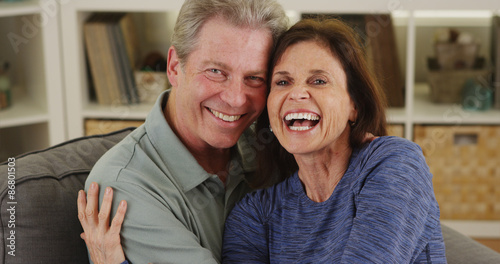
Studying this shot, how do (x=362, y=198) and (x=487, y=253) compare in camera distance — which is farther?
(x=487, y=253)

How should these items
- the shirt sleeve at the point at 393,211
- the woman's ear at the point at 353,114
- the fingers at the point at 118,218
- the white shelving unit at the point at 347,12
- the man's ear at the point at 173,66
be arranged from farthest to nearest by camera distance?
the white shelving unit at the point at 347,12, the man's ear at the point at 173,66, the woman's ear at the point at 353,114, the fingers at the point at 118,218, the shirt sleeve at the point at 393,211

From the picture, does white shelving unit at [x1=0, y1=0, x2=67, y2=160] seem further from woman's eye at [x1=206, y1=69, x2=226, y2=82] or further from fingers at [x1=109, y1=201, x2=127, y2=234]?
fingers at [x1=109, y1=201, x2=127, y2=234]

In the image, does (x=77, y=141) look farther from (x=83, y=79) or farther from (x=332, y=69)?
(x=83, y=79)

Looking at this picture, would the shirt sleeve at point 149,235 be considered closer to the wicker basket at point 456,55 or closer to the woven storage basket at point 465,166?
the woven storage basket at point 465,166

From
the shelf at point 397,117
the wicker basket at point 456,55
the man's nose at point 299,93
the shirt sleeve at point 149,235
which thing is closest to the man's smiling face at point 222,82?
the man's nose at point 299,93

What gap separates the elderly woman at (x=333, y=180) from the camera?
1150 mm

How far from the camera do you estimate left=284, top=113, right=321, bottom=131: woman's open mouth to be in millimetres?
1301

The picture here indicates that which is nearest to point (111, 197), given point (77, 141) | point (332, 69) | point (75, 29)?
point (77, 141)

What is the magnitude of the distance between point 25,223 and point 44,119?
144 centimetres

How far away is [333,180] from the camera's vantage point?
1.35 metres

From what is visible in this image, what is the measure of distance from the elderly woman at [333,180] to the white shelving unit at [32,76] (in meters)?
1.48

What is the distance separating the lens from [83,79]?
271cm

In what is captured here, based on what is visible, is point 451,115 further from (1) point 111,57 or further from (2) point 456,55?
(1) point 111,57

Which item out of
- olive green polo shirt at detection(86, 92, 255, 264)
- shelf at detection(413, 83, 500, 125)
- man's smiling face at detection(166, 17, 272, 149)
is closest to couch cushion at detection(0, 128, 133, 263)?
olive green polo shirt at detection(86, 92, 255, 264)
